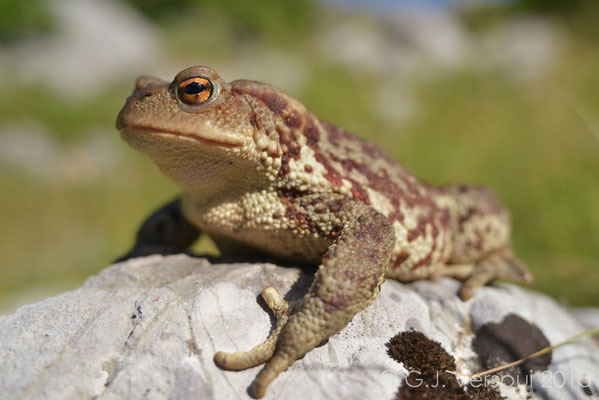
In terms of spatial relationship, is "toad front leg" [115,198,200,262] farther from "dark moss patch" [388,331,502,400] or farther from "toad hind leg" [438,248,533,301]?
"toad hind leg" [438,248,533,301]

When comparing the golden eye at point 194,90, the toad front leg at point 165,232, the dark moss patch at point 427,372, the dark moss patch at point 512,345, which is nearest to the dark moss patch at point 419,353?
the dark moss patch at point 427,372

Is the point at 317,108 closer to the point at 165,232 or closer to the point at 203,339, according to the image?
the point at 165,232

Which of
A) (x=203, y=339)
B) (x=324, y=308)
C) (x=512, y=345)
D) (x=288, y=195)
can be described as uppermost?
(x=288, y=195)

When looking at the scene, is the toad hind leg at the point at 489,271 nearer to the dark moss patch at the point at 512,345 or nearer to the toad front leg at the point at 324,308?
the dark moss patch at the point at 512,345

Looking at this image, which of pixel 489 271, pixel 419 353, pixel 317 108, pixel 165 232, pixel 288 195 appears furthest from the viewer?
pixel 317 108

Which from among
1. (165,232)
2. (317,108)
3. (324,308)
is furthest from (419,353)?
(317,108)

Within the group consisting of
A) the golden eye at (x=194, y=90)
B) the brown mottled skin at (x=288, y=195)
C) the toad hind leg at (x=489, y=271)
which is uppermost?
the golden eye at (x=194, y=90)

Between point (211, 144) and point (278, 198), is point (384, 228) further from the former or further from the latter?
point (211, 144)

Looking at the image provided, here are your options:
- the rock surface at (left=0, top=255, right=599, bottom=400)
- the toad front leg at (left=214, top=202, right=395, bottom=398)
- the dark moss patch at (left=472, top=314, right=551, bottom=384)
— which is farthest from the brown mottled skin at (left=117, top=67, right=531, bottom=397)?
the dark moss patch at (left=472, top=314, right=551, bottom=384)
